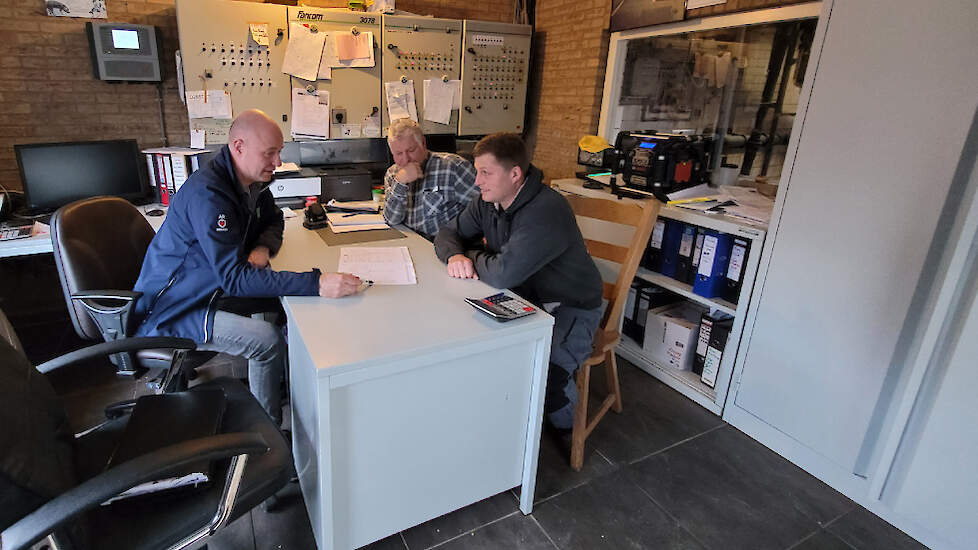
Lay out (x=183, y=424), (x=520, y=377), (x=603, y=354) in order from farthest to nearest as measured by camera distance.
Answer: (x=603, y=354), (x=520, y=377), (x=183, y=424)

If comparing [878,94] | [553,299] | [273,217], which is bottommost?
[553,299]

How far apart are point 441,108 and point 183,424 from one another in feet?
8.68

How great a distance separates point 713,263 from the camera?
92.7 inches

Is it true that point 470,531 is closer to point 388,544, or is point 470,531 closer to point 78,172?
point 388,544

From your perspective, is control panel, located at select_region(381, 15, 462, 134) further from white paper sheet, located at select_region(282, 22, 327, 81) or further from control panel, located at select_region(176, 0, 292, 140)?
control panel, located at select_region(176, 0, 292, 140)

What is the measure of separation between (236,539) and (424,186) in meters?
1.58

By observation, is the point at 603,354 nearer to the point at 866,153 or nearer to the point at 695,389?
the point at 695,389

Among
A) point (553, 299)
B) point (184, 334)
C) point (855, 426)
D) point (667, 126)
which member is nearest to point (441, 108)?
point (667, 126)

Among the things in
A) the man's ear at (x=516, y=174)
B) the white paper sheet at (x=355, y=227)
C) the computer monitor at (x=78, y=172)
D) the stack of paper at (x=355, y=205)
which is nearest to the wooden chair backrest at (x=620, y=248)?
the man's ear at (x=516, y=174)

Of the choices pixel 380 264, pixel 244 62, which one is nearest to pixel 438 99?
pixel 244 62

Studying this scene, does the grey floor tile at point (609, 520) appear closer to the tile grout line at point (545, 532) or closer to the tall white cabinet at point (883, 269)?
the tile grout line at point (545, 532)

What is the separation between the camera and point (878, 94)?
168cm

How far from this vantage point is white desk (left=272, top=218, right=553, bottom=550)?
4.32 ft

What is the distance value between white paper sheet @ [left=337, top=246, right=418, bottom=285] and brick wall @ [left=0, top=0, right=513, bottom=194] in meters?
1.88
